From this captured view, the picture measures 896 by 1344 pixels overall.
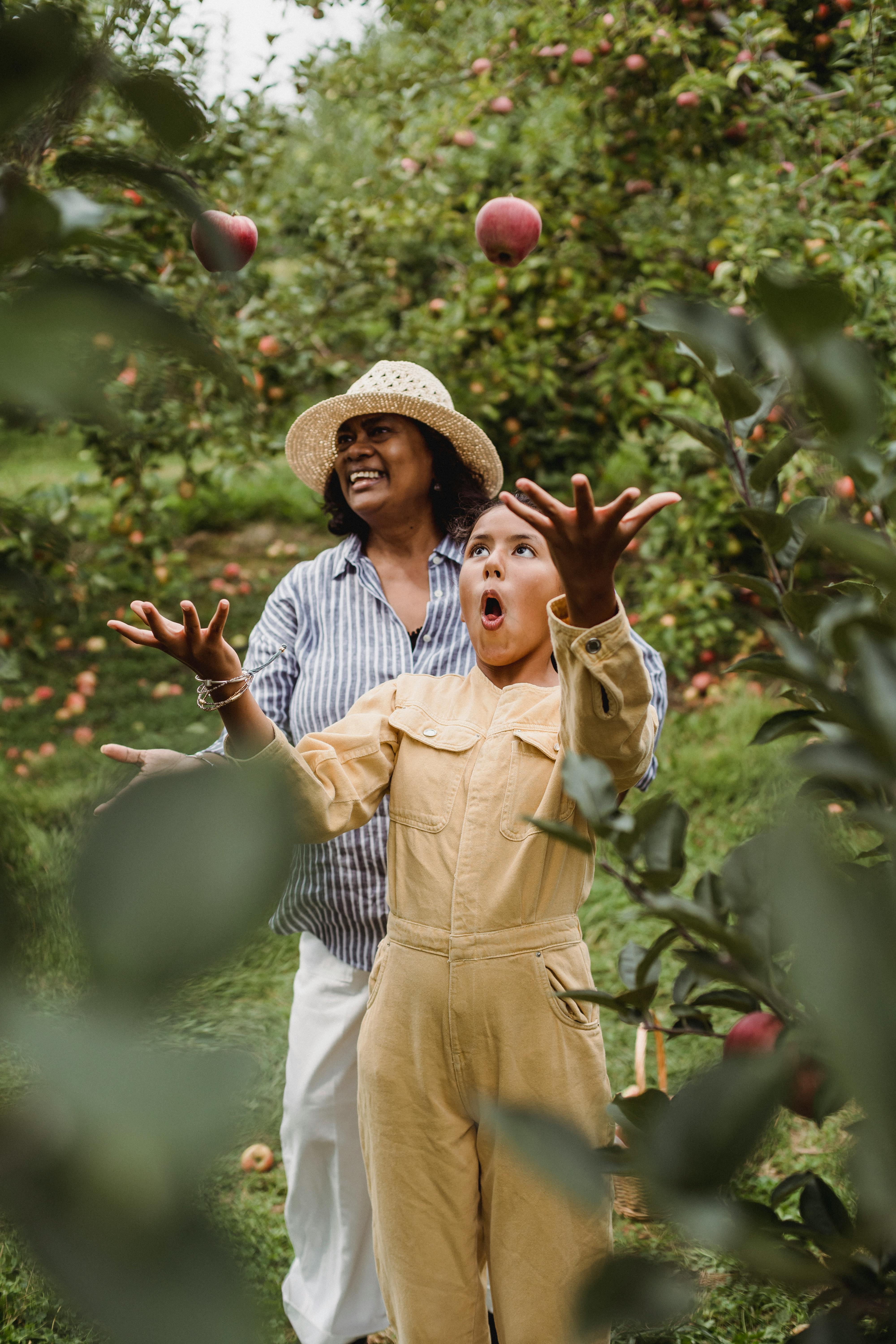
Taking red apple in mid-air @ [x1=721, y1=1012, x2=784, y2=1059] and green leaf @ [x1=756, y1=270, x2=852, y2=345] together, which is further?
red apple in mid-air @ [x1=721, y1=1012, x2=784, y2=1059]

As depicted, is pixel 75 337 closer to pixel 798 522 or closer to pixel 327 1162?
pixel 798 522

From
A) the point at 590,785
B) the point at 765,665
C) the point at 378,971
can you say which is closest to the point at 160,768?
the point at 590,785

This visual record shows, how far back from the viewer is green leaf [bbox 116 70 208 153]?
34 cm

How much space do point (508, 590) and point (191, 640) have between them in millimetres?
490

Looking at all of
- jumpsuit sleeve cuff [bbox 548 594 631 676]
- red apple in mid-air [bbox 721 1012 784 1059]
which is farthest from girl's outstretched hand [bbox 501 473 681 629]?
red apple in mid-air [bbox 721 1012 784 1059]

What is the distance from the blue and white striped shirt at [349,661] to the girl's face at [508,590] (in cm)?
26

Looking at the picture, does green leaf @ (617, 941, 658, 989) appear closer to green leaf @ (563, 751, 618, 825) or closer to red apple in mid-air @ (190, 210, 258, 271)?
green leaf @ (563, 751, 618, 825)

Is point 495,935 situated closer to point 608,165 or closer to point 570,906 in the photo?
point 570,906

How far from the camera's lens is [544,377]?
384 centimetres

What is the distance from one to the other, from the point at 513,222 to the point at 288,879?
6.61 feet

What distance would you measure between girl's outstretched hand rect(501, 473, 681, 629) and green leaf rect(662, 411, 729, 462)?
3.8 inches

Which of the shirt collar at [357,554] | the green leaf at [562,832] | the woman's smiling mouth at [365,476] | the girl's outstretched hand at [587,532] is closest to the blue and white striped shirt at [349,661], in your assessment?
the shirt collar at [357,554]

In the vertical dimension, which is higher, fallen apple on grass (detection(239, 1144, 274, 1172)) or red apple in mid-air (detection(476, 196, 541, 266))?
red apple in mid-air (detection(476, 196, 541, 266))

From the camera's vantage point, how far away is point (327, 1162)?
76.2 inches
